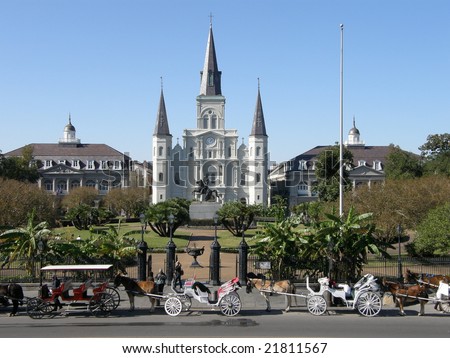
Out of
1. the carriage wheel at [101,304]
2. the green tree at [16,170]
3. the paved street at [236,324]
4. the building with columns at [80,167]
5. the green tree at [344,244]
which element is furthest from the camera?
the building with columns at [80,167]

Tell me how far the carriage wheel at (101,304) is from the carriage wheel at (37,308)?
132cm

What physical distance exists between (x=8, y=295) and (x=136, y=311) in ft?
12.9

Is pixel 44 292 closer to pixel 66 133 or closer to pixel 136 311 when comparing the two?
pixel 136 311

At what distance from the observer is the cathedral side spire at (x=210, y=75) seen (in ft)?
362

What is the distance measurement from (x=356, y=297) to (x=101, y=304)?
761cm

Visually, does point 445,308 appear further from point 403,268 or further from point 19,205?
point 19,205

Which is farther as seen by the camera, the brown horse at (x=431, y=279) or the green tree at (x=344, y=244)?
the green tree at (x=344, y=244)

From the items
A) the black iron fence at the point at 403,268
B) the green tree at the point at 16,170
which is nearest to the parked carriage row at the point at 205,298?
Result: the black iron fence at the point at 403,268

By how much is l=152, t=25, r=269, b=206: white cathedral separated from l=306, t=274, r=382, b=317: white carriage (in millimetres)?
89095

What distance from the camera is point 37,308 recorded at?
16.9 metres

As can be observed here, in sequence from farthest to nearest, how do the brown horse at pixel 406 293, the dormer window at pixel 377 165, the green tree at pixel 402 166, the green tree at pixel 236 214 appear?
the dormer window at pixel 377 165, the green tree at pixel 402 166, the green tree at pixel 236 214, the brown horse at pixel 406 293

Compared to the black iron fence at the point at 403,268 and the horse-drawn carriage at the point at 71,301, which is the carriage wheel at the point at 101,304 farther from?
the black iron fence at the point at 403,268

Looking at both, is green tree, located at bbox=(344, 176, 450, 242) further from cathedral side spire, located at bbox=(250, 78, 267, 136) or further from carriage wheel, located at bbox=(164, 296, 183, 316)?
cathedral side spire, located at bbox=(250, 78, 267, 136)
